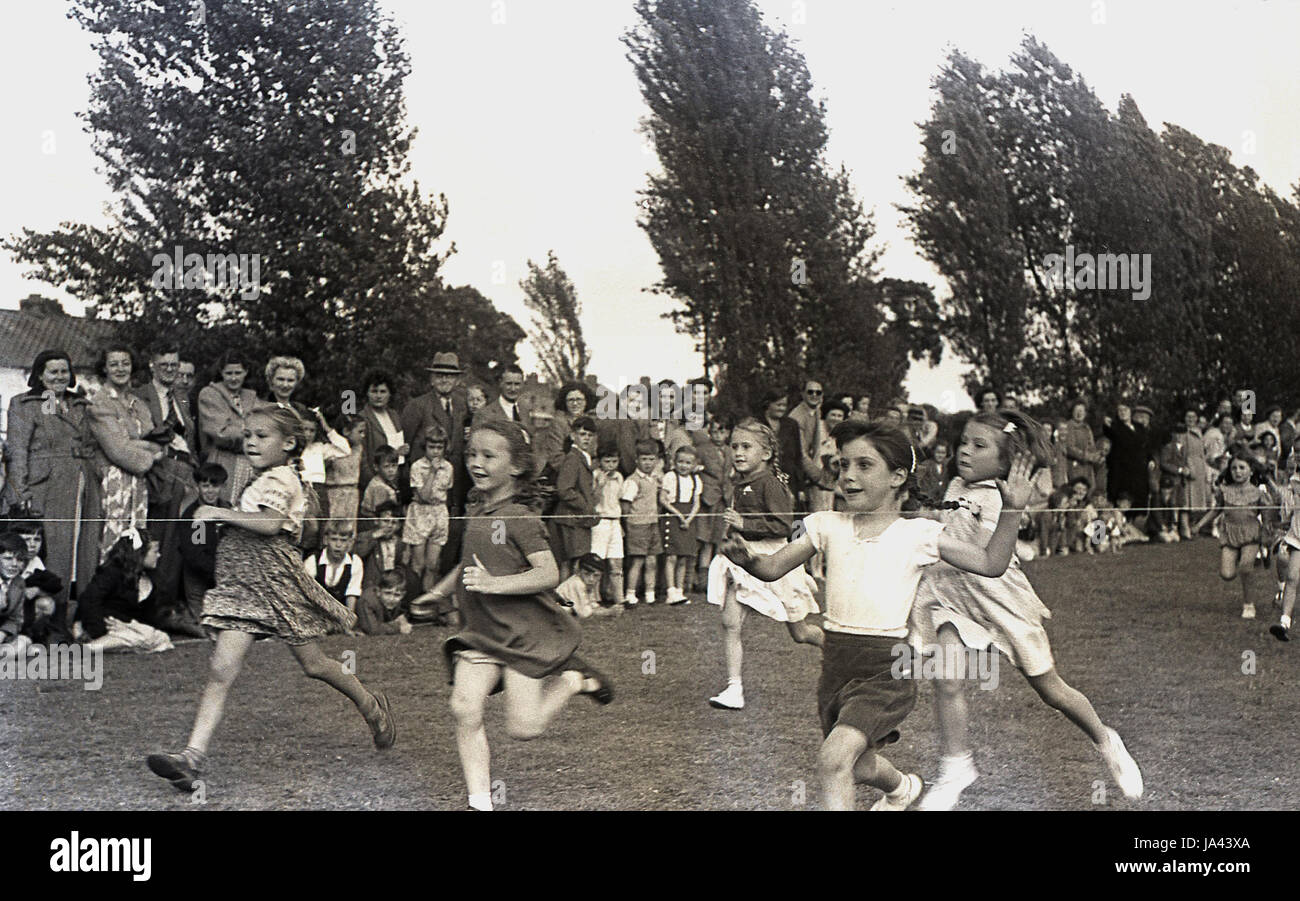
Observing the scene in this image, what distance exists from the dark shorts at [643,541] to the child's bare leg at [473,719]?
1.35 m

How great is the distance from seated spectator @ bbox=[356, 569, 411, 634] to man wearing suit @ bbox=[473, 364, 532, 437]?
1.13 metres

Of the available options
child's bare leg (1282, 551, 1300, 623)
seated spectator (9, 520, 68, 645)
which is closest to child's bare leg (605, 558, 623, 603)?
seated spectator (9, 520, 68, 645)

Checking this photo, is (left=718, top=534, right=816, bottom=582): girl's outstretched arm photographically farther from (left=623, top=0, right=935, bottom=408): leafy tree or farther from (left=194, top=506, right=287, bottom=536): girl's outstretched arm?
(left=623, top=0, right=935, bottom=408): leafy tree

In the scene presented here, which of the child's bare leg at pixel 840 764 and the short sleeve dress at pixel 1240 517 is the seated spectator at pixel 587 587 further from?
the short sleeve dress at pixel 1240 517

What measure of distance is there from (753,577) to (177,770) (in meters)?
1.81

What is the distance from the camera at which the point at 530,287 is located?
599cm

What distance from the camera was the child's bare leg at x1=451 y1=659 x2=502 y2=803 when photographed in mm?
3564

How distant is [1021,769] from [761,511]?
1.31 m

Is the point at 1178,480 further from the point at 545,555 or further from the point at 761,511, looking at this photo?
the point at 545,555

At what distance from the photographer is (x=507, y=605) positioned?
368cm

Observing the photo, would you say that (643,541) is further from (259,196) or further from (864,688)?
(259,196)

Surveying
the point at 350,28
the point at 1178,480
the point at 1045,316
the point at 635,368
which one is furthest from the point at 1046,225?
the point at 350,28

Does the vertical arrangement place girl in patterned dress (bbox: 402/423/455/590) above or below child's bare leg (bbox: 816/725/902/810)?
above

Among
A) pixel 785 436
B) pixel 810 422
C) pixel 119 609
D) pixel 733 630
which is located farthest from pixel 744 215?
pixel 119 609
